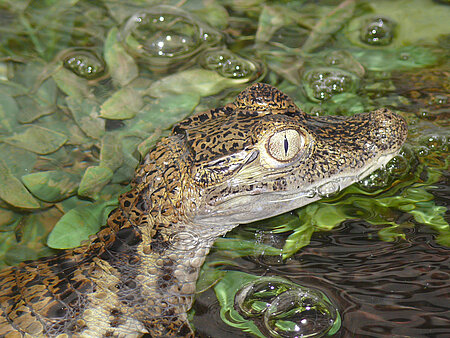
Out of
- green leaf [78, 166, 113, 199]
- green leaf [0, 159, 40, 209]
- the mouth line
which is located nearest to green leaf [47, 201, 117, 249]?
green leaf [78, 166, 113, 199]

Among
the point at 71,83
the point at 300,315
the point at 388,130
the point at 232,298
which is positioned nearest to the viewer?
the point at 300,315

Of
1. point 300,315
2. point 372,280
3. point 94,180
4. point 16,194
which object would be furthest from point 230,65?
point 300,315

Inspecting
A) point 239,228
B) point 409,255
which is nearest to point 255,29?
point 239,228

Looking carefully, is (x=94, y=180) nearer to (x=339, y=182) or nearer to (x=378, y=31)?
(x=339, y=182)

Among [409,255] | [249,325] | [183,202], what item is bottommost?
[249,325]

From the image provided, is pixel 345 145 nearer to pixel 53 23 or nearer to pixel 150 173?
pixel 150 173

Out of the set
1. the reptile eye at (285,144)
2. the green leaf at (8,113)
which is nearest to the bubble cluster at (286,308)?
the reptile eye at (285,144)
